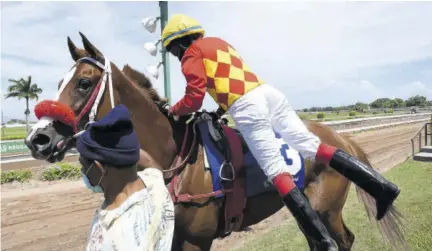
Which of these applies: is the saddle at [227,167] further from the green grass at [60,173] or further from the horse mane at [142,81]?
the green grass at [60,173]

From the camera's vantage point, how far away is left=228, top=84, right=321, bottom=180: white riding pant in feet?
9.53

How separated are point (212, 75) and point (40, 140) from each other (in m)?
1.27

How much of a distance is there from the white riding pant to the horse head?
1.92 ft

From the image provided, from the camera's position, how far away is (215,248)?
5.48m

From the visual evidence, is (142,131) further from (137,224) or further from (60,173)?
(60,173)

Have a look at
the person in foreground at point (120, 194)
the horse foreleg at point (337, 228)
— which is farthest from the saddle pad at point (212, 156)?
the person in foreground at point (120, 194)

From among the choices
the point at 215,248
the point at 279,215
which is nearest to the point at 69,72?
the point at 215,248

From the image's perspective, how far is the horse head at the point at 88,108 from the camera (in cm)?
251

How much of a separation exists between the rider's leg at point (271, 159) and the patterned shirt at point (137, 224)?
1.42 metres

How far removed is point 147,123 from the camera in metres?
2.96

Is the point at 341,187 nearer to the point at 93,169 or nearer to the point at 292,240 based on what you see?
the point at 292,240

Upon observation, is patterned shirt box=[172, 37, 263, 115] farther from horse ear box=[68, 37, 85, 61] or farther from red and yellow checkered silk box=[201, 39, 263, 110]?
horse ear box=[68, 37, 85, 61]

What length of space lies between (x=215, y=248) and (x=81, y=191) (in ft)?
14.8

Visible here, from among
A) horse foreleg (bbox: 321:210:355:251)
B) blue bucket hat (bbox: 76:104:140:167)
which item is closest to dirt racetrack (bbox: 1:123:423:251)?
horse foreleg (bbox: 321:210:355:251)
